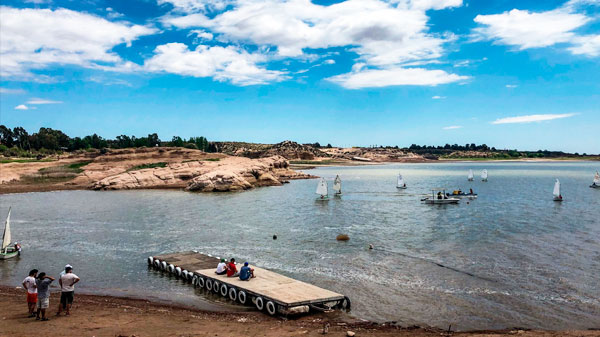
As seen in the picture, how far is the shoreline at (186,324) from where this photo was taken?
20.2 m

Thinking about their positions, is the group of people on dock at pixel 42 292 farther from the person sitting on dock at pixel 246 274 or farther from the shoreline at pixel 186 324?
the person sitting on dock at pixel 246 274

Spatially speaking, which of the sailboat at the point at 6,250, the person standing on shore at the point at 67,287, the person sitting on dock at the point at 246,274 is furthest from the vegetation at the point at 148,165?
the person standing on shore at the point at 67,287

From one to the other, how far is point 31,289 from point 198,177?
73381 millimetres

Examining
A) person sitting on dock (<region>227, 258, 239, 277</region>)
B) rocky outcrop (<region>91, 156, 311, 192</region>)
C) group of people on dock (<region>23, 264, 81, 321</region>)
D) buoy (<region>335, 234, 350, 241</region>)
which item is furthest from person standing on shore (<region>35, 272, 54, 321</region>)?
rocky outcrop (<region>91, 156, 311, 192</region>)

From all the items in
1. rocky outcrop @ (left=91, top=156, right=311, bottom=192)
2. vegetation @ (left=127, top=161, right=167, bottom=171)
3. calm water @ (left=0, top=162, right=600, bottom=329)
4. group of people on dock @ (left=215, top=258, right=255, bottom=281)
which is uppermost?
vegetation @ (left=127, top=161, right=167, bottom=171)

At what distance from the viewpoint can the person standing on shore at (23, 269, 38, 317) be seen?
2147 cm

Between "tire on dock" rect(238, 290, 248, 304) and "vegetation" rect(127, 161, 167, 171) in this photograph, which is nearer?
"tire on dock" rect(238, 290, 248, 304)

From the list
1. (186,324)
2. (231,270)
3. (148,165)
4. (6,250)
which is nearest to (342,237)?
(231,270)

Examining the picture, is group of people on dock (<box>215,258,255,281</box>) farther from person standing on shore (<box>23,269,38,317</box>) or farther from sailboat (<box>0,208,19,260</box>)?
sailboat (<box>0,208,19,260</box>)

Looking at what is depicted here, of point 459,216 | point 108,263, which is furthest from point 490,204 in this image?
point 108,263

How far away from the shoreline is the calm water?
1842mm

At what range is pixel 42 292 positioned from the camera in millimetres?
21234

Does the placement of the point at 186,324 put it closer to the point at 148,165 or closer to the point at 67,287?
the point at 67,287


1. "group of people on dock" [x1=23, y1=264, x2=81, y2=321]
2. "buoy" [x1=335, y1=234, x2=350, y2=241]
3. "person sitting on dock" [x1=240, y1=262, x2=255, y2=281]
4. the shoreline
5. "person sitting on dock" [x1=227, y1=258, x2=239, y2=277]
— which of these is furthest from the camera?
"buoy" [x1=335, y1=234, x2=350, y2=241]
